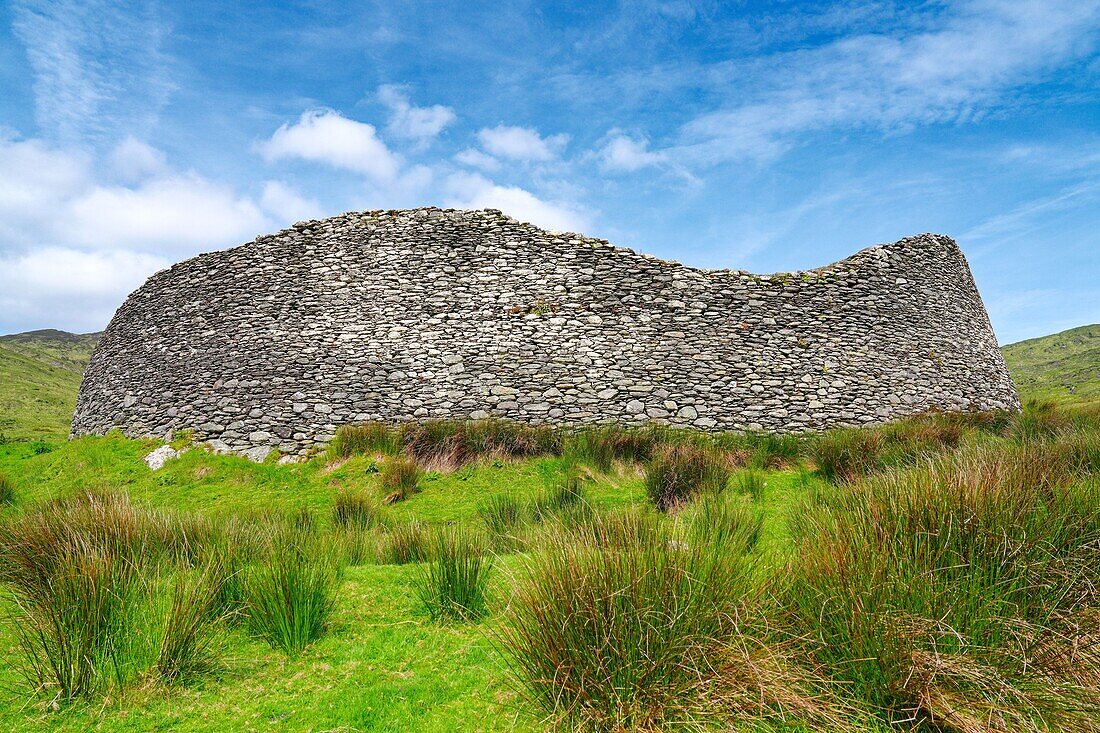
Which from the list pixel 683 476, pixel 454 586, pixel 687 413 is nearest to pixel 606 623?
pixel 454 586

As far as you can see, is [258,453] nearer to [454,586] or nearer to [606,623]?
[454,586]

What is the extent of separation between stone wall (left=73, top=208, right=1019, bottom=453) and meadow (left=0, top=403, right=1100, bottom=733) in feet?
23.0

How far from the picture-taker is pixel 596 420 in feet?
36.9

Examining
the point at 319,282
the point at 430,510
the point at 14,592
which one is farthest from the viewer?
the point at 319,282

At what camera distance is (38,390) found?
44750 mm

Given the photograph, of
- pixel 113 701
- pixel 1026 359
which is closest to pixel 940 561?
pixel 113 701

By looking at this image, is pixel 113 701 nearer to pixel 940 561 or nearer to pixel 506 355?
pixel 940 561

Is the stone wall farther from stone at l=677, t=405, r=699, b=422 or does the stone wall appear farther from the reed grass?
the reed grass

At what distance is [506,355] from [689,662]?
9715 mm

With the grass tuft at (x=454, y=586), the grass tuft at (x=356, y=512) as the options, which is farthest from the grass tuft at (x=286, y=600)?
the grass tuft at (x=356, y=512)

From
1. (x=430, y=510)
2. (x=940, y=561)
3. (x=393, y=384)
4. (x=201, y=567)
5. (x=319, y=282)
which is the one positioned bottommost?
(x=430, y=510)

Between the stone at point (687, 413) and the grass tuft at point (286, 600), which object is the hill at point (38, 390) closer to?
the stone at point (687, 413)

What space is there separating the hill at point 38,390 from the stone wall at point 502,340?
654 inches

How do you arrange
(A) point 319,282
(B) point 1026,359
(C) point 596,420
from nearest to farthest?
(C) point 596,420, (A) point 319,282, (B) point 1026,359
